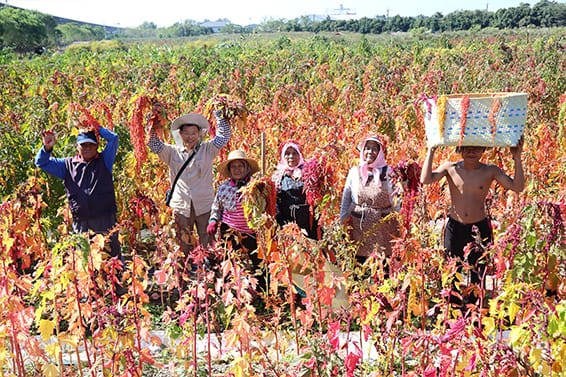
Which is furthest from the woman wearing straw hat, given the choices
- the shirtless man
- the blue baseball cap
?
the shirtless man

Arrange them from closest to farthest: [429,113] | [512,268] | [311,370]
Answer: [311,370], [512,268], [429,113]

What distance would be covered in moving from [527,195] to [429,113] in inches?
43.8

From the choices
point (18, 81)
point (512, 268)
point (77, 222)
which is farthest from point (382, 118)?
point (18, 81)

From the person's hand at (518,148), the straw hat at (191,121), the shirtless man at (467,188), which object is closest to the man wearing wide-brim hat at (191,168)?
the straw hat at (191,121)

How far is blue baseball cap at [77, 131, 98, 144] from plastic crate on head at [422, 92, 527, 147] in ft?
6.61

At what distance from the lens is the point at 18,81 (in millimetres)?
10070

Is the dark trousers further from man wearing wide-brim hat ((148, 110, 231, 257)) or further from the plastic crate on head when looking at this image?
man wearing wide-brim hat ((148, 110, 231, 257))

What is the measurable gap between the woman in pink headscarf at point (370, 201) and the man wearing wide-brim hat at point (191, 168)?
0.95 metres

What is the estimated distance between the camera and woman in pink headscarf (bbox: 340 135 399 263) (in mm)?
3555

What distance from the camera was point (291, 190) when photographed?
12.1 ft

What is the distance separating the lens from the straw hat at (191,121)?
393cm

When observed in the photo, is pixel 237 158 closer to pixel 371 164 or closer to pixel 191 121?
pixel 191 121

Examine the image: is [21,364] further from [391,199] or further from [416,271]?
[391,199]

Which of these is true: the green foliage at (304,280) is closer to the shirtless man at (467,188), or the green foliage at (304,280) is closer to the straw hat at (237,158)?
the shirtless man at (467,188)
